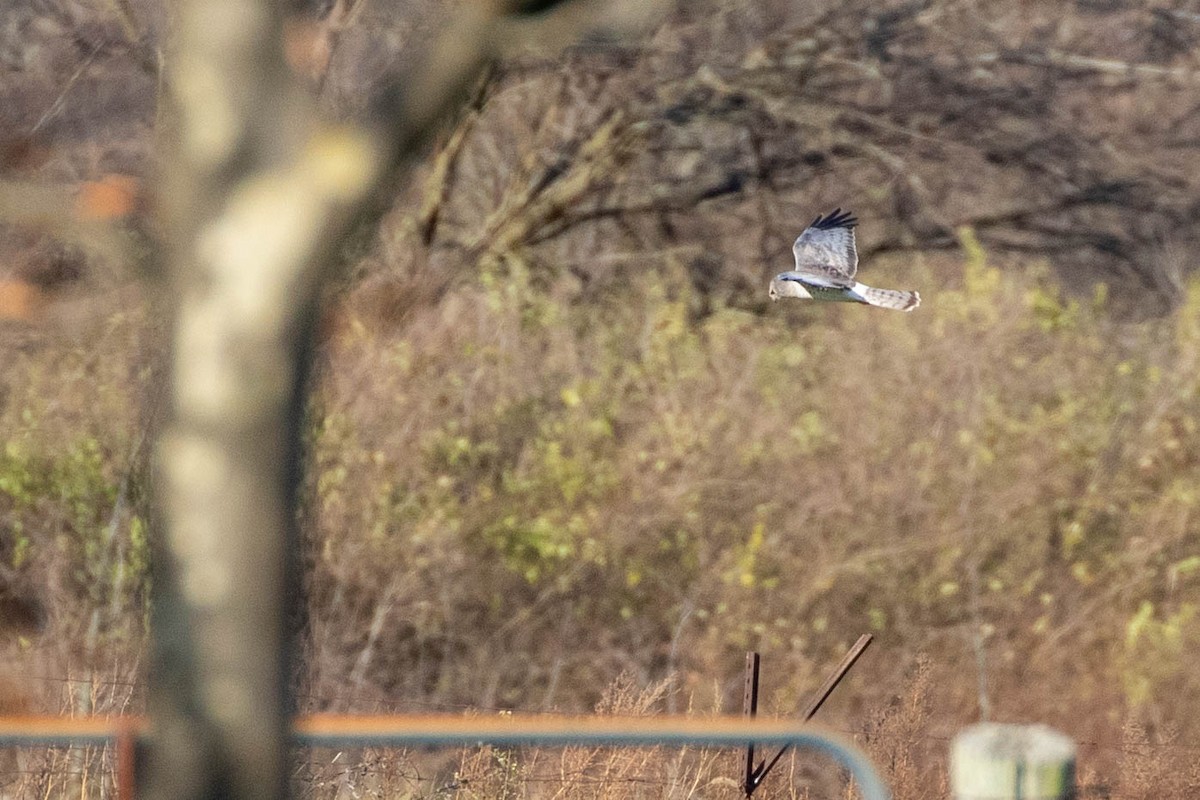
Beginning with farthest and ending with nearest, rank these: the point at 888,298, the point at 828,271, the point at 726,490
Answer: the point at 726,490 → the point at 888,298 → the point at 828,271

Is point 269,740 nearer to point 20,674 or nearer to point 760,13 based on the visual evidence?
point 20,674

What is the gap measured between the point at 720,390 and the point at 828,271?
1.28 metres

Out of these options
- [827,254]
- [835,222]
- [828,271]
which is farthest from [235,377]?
[835,222]

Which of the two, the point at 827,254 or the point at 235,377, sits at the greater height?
the point at 827,254

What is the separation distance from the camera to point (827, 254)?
11.8 m

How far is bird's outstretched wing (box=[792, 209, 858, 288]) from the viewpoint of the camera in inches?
460

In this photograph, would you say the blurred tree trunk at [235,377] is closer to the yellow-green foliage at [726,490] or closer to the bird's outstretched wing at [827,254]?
the bird's outstretched wing at [827,254]

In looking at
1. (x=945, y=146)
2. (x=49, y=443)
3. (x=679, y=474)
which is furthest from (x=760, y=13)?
(x=49, y=443)

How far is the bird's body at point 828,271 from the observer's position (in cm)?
1166

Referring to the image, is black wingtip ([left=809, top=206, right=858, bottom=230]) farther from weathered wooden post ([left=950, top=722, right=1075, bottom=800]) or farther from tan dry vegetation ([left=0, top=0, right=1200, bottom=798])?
weathered wooden post ([left=950, top=722, right=1075, bottom=800])

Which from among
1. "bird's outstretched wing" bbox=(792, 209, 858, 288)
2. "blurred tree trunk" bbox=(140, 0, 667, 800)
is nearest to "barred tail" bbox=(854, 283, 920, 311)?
"bird's outstretched wing" bbox=(792, 209, 858, 288)

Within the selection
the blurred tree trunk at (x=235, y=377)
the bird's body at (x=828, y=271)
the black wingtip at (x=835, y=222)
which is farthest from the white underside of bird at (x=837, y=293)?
the blurred tree trunk at (x=235, y=377)

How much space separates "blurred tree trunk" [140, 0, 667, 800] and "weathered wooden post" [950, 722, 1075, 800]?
57.5 inches

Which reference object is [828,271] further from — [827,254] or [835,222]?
[835,222]
